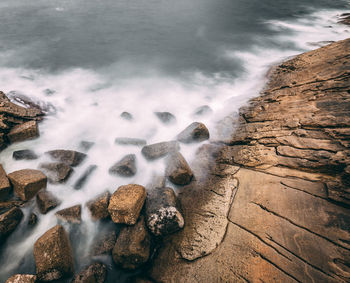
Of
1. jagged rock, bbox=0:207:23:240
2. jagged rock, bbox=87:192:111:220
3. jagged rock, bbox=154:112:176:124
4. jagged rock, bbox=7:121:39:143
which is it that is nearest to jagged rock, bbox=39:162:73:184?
jagged rock, bbox=0:207:23:240

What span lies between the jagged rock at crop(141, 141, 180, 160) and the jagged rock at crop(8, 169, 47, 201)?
2009 mm

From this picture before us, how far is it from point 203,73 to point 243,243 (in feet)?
26.5

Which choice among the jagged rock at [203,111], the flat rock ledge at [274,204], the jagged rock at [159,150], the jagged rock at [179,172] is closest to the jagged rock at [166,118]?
the jagged rock at [203,111]

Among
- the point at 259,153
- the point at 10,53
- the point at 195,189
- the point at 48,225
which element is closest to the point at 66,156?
the point at 48,225

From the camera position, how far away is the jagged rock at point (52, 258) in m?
2.45

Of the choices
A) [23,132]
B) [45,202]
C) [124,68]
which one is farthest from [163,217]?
[124,68]

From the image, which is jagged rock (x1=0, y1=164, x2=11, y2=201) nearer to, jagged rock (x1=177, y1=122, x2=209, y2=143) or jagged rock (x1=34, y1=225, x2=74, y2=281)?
jagged rock (x1=34, y1=225, x2=74, y2=281)

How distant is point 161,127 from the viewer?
535 centimetres

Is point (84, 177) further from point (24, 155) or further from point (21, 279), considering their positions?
point (21, 279)

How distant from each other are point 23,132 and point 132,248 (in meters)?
3.81

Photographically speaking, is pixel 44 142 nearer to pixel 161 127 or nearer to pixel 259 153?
pixel 161 127

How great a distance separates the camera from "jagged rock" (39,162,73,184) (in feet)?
11.5

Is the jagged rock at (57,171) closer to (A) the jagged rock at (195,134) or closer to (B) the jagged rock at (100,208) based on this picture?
(B) the jagged rock at (100,208)

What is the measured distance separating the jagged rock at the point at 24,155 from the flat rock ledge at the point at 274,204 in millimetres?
3421
